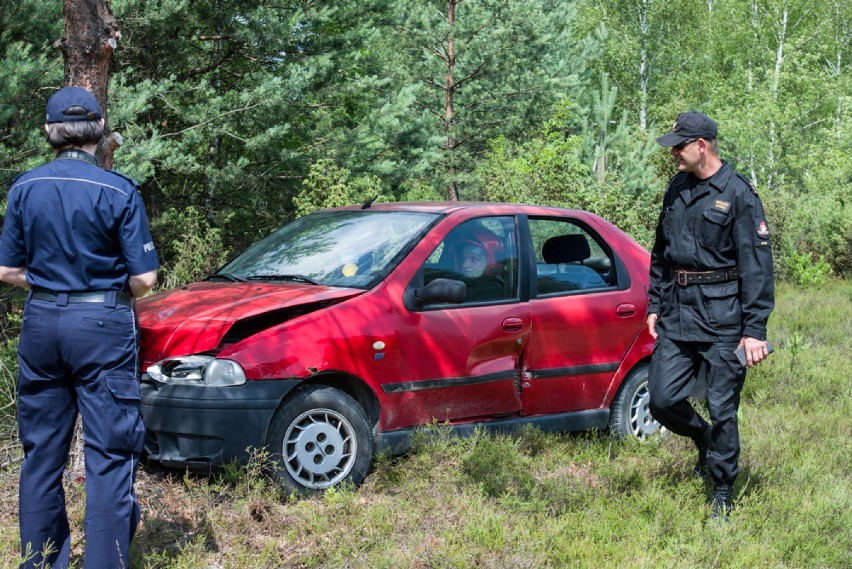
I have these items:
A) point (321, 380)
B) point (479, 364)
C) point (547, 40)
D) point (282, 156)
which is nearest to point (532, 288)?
point (479, 364)

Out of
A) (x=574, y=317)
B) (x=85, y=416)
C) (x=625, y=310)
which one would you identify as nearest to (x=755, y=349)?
(x=574, y=317)

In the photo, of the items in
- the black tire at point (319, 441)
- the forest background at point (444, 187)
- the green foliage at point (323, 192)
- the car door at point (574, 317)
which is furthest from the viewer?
the green foliage at point (323, 192)

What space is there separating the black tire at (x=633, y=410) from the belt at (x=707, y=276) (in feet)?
4.74

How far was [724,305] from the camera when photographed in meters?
5.02

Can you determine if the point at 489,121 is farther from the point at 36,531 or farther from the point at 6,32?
the point at 36,531

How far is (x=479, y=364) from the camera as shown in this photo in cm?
571

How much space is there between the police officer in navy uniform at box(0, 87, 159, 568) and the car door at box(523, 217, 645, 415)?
2857 mm

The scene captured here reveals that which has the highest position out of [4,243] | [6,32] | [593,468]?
[6,32]

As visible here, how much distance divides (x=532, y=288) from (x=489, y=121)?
54.2 ft

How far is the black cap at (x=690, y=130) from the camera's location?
5059 mm

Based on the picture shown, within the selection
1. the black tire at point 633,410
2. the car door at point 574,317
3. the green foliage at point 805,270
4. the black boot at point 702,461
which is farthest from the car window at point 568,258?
the green foliage at point 805,270

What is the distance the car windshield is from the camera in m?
5.60

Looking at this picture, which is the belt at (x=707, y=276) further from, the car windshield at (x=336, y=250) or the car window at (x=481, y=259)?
the car windshield at (x=336, y=250)

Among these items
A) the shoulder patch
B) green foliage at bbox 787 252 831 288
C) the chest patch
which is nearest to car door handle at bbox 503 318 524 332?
the chest patch
